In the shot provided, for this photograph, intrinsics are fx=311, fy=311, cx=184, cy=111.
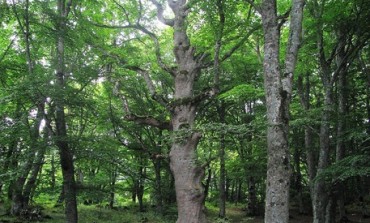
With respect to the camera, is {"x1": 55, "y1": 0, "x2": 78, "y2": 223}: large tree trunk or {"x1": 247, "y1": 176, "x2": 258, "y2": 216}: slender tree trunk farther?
{"x1": 247, "y1": 176, "x2": 258, "y2": 216}: slender tree trunk

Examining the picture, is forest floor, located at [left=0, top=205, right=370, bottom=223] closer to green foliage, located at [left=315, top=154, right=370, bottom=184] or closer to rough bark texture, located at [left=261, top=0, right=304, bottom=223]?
green foliage, located at [left=315, top=154, right=370, bottom=184]

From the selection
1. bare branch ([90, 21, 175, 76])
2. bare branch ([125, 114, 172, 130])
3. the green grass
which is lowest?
the green grass

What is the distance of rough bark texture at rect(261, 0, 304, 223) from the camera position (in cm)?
454

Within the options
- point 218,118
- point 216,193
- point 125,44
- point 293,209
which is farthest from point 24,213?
point 293,209

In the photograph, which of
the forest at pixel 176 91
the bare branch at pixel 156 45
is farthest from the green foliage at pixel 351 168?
the bare branch at pixel 156 45

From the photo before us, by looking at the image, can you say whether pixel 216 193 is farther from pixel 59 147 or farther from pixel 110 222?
pixel 59 147

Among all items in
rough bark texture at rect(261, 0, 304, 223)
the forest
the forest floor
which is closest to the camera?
rough bark texture at rect(261, 0, 304, 223)

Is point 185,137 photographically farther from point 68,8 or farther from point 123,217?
point 123,217

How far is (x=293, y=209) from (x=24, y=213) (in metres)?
16.8

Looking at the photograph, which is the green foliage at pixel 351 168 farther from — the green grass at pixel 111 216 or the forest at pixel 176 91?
the green grass at pixel 111 216

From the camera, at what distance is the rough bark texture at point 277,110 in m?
4.54

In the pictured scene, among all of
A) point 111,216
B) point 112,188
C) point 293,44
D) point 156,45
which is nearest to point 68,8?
point 156,45

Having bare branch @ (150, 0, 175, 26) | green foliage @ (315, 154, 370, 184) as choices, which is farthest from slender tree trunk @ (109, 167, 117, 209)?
green foliage @ (315, 154, 370, 184)

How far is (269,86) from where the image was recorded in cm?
494
